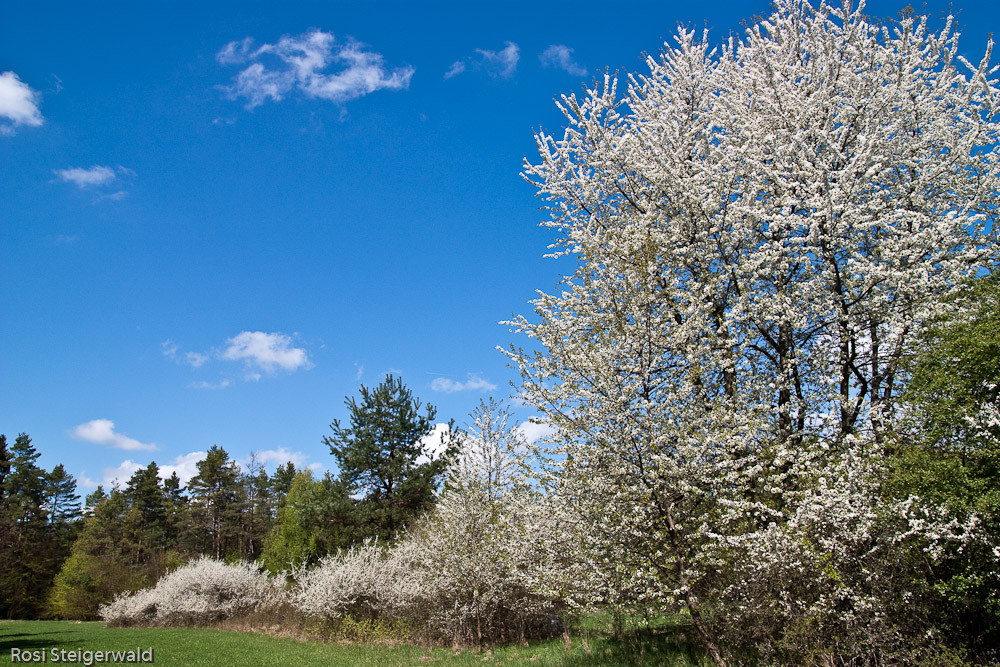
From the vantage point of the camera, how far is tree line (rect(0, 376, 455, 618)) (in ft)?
88.0

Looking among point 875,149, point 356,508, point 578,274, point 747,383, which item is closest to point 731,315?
point 747,383

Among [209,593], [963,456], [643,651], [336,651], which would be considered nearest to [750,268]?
[963,456]

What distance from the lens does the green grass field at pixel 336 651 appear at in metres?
9.52

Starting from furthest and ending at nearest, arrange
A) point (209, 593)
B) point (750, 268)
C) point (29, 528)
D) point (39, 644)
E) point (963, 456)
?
1. point (29, 528)
2. point (209, 593)
3. point (39, 644)
4. point (750, 268)
5. point (963, 456)

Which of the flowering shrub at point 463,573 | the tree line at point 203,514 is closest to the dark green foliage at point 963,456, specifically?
the flowering shrub at point 463,573

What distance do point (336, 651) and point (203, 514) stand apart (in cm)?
4291

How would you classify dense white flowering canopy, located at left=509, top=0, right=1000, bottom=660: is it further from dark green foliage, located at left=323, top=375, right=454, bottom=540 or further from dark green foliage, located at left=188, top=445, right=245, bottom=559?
dark green foliage, located at left=188, top=445, right=245, bottom=559

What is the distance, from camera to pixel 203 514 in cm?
5147

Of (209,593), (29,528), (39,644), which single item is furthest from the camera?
(29,528)

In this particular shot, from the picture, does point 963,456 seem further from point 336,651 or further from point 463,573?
point 336,651

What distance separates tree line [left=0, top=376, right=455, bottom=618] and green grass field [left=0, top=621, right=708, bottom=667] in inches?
282

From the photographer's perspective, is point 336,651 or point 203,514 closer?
point 336,651

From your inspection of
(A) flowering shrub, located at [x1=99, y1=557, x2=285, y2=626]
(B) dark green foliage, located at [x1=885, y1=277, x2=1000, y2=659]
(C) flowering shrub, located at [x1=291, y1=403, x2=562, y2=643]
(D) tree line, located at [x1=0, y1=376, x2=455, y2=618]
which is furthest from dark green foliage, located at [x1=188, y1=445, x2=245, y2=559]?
(B) dark green foliage, located at [x1=885, y1=277, x2=1000, y2=659]

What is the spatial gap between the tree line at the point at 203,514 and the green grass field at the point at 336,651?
23.5ft
